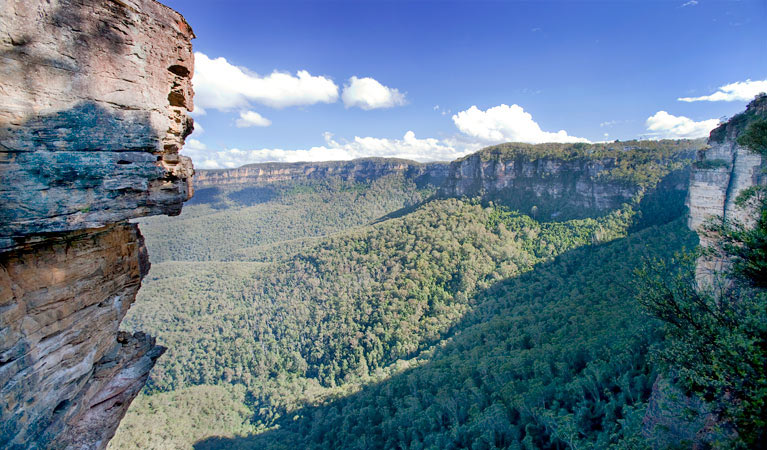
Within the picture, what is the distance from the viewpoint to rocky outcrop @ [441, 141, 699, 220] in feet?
170

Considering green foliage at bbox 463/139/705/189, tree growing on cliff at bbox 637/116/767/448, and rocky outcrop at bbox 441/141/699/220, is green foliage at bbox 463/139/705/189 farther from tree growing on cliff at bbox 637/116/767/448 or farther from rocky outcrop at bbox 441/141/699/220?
tree growing on cliff at bbox 637/116/767/448

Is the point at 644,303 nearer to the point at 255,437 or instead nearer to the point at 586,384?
the point at 586,384

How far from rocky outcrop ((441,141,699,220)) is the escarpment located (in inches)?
2416

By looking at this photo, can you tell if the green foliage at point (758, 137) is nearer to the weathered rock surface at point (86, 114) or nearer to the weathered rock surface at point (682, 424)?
the weathered rock surface at point (682, 424)

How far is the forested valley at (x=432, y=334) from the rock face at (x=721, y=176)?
6210 millimetres

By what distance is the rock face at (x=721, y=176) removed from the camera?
50.2 ft

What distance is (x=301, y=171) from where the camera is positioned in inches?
6540

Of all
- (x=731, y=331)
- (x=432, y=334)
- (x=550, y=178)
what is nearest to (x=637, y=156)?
(x=550, y=178)

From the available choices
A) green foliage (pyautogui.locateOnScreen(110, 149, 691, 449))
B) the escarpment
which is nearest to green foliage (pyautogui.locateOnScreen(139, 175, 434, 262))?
green foliage (pyautogui.locateOnScreen(110, 149, 691, 449))

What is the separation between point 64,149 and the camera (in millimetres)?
4684

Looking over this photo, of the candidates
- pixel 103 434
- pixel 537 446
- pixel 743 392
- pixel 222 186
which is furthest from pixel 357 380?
pixel 222 186

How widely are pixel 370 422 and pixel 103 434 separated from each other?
83.5 feet

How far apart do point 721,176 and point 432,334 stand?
1293 inches

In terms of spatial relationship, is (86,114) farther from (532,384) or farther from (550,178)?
(550,178)
